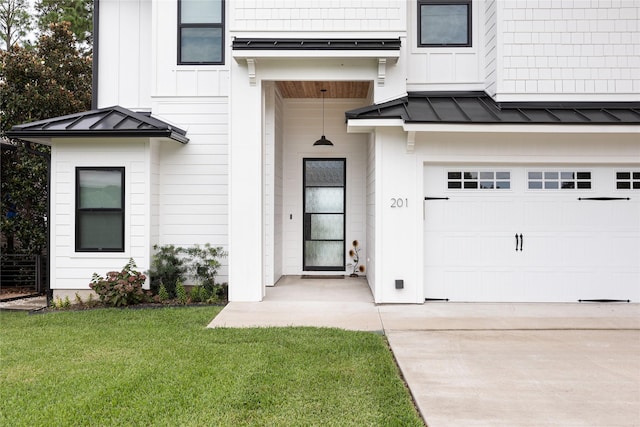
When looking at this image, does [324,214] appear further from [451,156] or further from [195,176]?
[451,156]

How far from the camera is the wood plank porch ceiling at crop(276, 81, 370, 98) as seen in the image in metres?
9.81

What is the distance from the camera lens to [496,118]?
769cm

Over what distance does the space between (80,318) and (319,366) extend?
4.20 m

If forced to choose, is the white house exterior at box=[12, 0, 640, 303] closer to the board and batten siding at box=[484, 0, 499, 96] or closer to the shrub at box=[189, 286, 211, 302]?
the board and batten siding at box=[484, 0, 499, 96]

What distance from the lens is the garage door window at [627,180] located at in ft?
27.0

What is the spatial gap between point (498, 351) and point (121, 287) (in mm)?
5751

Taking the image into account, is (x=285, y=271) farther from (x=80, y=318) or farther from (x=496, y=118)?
(x=496, y=118)

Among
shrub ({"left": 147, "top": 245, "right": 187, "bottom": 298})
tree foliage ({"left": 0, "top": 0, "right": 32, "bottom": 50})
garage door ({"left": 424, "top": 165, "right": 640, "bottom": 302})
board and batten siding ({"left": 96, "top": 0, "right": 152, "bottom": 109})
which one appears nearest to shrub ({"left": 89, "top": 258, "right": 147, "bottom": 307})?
shrub ({"left": 147, "top": 245, "right": 187, "bottom": 298})

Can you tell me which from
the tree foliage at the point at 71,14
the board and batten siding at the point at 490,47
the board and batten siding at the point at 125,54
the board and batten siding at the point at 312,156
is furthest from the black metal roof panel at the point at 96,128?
the tree foliage at the point at 71,14

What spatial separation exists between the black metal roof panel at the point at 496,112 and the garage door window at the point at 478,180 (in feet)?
3.24

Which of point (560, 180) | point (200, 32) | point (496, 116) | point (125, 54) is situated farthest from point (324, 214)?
point (125, 54)

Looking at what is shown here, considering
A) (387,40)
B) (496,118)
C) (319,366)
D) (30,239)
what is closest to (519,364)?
(319,366)

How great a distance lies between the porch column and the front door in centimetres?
294

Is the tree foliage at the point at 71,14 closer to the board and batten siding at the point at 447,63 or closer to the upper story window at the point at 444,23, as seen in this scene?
the board and batten siding at the point at 447,63
